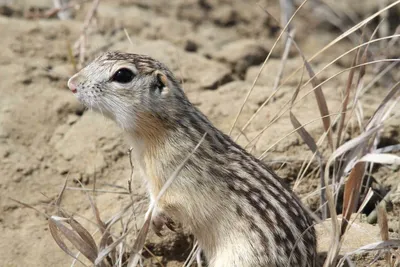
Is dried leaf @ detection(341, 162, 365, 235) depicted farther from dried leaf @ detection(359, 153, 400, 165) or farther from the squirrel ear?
the squirrel ear

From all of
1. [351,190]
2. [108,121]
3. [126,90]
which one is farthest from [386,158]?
[108,121]

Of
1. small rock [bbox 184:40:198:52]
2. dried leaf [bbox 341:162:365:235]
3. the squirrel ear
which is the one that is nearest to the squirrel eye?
the squirrel ear

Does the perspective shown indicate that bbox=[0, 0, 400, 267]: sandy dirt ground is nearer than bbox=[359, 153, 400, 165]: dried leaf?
No

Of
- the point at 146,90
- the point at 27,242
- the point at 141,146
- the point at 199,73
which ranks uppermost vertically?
the point at 146,90

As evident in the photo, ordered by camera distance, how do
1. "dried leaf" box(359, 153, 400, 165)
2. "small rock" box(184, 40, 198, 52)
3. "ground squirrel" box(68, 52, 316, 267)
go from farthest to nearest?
1. "small rock" box(184, 40, 198, 52)
2. "ground squirrel" box(68, 52, 316, 267)
3. "dried leaf" box(359, 153, 400, 165)

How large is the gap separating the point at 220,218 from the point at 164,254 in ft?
2.87

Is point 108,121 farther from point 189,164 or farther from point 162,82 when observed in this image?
point 189,164

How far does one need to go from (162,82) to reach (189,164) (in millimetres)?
529

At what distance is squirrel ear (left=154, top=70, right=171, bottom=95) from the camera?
14.8 feet

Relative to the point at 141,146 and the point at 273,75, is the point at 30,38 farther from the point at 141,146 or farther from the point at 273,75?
the point at 141,146

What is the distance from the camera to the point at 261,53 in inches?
289

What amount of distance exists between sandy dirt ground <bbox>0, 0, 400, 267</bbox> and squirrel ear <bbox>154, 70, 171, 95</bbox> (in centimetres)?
71

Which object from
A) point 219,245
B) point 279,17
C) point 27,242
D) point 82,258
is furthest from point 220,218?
point 279,17

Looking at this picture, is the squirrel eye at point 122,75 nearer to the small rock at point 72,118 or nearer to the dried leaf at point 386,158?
the dried leaf at point 386,158
